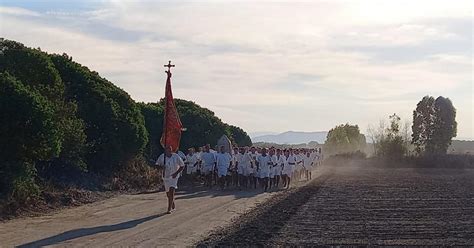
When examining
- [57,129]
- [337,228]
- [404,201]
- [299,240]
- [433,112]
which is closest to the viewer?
[299,240]

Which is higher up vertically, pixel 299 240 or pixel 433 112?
pixel 433 112

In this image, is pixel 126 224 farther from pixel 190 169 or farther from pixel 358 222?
pixel 190 169

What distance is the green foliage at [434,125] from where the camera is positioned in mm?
86875

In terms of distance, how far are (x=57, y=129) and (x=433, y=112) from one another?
72095 millimetres

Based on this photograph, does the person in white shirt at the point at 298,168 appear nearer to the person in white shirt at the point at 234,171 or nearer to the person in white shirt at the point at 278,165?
the person in white shirt at the point at 278,165

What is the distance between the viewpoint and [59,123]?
954 inches

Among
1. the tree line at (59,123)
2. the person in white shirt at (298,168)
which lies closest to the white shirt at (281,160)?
the tree line at (59,123)

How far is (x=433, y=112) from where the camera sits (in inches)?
3474

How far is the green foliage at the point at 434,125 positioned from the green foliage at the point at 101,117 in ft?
196

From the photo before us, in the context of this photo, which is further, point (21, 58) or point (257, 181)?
point (257, 181)

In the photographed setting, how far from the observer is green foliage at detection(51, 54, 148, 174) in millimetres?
29906

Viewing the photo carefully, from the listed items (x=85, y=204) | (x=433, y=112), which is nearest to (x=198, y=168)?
(x=85, y=204)

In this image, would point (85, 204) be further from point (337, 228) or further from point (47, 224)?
point (337, 228)

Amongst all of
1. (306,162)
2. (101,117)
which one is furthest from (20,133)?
(306,162)
